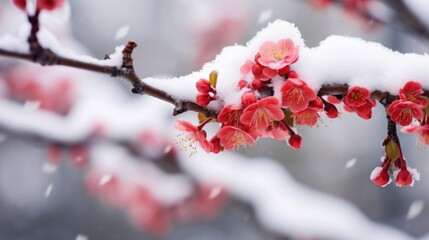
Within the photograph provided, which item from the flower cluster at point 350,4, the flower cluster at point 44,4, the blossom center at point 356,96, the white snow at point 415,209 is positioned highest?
the white snow at point 415,209

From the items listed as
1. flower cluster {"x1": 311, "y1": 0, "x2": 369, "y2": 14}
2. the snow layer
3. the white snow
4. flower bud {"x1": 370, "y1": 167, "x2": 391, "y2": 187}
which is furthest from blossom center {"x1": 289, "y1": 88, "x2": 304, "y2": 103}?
the white snow

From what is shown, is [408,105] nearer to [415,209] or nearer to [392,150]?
[392,150]

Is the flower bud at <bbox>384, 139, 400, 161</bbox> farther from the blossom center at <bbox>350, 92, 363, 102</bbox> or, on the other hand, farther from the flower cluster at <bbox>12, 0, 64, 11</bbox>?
the flower cluster at <bbox>12, 0, 64, 11</bbox>

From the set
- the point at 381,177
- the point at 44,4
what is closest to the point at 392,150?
the point at 381,177

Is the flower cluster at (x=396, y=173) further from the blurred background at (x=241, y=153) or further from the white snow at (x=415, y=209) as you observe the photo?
the white snow at (x=415, y=209)

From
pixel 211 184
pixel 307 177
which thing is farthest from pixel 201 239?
pixel 211 184

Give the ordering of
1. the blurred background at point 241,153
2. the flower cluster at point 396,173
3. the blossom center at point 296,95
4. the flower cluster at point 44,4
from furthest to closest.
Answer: the blurred background at point 241,153
the flower cluster at point 396,173
the blossom center at point 296,95
the flower cluster at point 44,4

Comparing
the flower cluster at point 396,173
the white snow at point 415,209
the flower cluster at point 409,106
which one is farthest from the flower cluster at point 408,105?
the white snow at point 415,209

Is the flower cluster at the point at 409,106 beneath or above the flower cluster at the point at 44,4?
above
